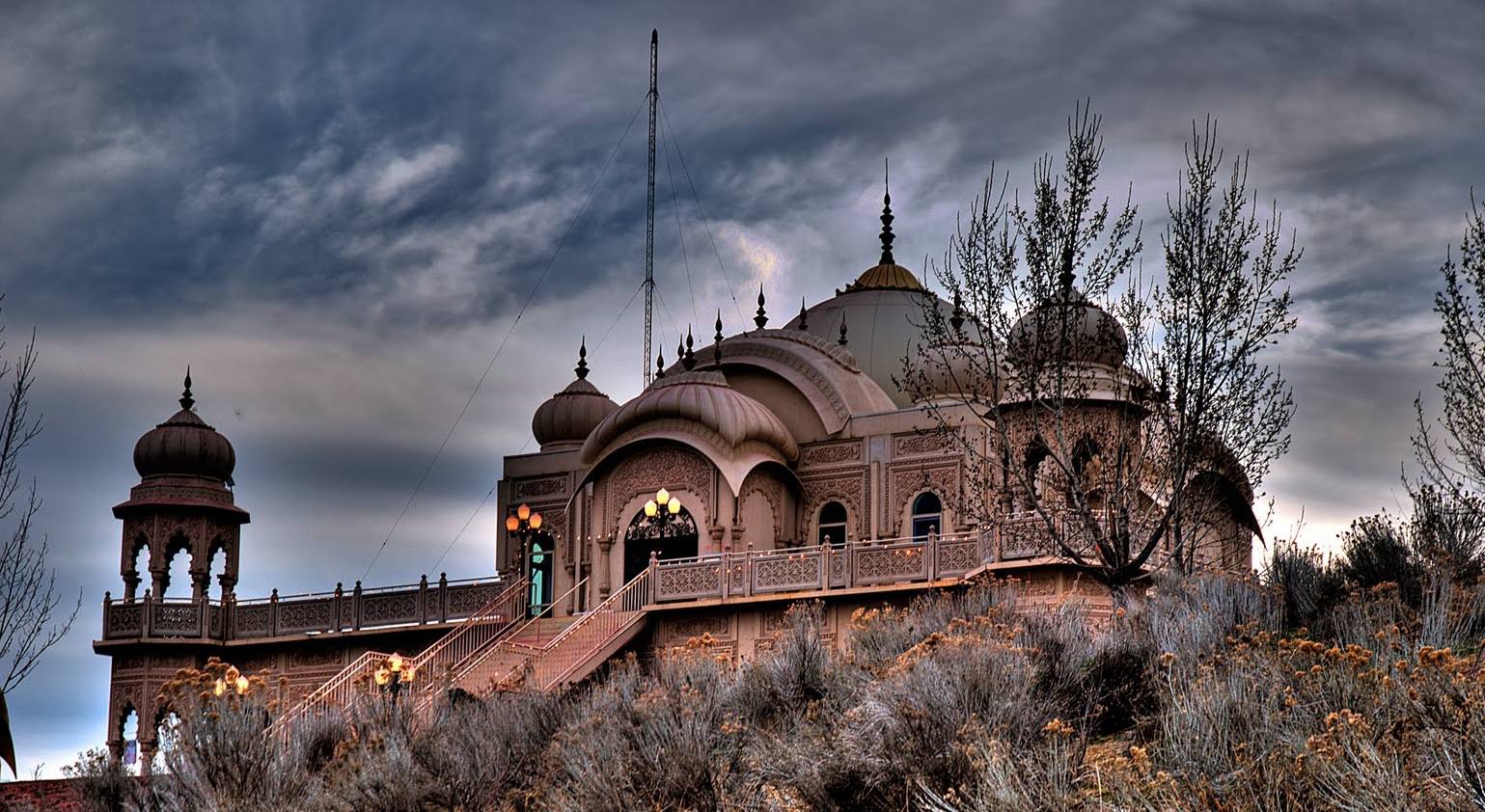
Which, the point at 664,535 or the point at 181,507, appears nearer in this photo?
the point at 664,535

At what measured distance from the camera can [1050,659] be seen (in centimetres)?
1443

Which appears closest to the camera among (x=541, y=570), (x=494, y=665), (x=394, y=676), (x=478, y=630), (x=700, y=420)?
(x=394, y=676)

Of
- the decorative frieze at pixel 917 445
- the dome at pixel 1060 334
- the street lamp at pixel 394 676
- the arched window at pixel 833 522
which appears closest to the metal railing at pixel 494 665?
the street lamp at pixel 394 676

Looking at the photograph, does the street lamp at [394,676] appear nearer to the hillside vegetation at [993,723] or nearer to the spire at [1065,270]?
the hillside vegetation at [993,723]

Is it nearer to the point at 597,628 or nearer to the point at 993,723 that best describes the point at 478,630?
the point at 597,628

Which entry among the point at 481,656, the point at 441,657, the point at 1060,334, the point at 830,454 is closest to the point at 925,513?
the point at 830,454

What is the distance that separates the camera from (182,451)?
32.9 meters

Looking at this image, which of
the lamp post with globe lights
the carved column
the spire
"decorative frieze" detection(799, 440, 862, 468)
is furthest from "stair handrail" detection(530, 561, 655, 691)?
the spire

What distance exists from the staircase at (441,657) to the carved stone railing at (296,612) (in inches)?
19.5

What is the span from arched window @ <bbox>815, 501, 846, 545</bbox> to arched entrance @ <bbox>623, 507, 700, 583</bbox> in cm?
216

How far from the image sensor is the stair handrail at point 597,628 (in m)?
24.4

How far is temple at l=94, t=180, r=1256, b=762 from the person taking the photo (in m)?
24.4

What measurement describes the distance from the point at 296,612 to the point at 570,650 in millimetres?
7508

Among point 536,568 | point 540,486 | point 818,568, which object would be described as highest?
point 540,486
